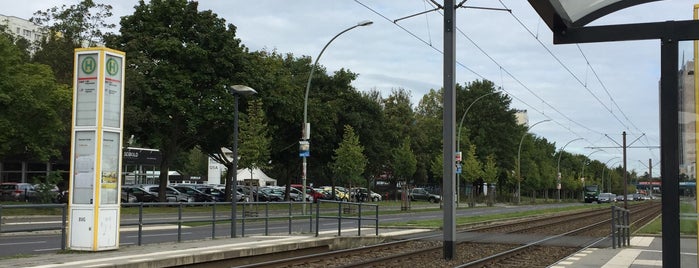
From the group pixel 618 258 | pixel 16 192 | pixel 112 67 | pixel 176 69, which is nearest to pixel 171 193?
pixel 176 69

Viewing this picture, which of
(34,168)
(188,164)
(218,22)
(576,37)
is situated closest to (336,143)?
(218,22)

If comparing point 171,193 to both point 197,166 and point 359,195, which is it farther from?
point 197,166

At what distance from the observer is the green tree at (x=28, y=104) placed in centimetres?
2934

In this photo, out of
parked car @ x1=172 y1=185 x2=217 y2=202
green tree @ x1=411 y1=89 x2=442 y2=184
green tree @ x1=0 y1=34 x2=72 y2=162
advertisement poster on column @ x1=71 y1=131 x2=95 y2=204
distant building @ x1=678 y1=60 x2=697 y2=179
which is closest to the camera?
distant building @ x1=678 y1=60 x2=697 y2=179

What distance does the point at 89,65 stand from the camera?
1289cm

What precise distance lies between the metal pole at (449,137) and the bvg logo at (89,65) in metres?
7.35

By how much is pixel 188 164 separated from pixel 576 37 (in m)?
112

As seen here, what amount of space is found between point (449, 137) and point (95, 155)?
736 centimetres

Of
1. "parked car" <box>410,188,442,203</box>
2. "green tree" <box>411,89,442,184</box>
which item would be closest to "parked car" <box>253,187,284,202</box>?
"green tree" <box>411,89,442,184</box>

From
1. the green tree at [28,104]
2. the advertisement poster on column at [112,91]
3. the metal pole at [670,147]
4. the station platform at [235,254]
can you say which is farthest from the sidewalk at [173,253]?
the green tree at [28,104]

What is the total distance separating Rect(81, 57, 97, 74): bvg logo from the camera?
1283cm

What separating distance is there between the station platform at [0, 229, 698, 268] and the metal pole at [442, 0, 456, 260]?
2360mm

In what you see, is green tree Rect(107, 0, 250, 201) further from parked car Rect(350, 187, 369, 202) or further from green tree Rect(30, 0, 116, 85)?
parked car Rect(350, 187, 369, 202)

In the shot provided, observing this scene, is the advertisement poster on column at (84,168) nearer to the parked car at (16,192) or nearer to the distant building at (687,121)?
the distant building at (687,121)
